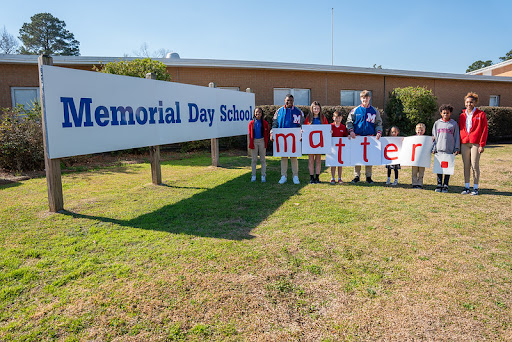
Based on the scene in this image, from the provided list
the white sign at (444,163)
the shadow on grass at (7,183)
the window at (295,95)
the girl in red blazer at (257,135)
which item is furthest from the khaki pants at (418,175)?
the window at (295,95)

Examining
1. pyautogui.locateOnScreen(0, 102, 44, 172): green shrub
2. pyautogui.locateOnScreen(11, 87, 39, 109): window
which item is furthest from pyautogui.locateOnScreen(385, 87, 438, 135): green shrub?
pyautogui.locateOnScreen(11, 87, 39, 109): window

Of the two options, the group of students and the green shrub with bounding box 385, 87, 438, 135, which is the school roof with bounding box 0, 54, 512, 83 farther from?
the group of students

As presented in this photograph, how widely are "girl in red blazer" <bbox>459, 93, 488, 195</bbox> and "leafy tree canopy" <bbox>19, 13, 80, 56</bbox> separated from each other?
55.6 metres

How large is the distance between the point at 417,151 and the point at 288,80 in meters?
11.9

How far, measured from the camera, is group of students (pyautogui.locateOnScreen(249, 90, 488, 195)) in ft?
21.7

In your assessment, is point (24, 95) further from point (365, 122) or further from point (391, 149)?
point (391, 149)

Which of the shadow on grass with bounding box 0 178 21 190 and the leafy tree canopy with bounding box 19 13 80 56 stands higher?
the leafy tree canopy with bounding box 19 13 80 56

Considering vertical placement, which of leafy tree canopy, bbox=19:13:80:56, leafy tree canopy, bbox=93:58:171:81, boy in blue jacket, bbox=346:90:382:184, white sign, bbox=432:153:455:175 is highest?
leafy tree canopy, bbox=19:13:80:56

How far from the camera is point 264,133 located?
27.9 feet

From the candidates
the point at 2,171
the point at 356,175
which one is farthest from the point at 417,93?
the point at 2,171

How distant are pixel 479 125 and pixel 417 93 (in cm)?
1130

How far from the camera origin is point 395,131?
794cm

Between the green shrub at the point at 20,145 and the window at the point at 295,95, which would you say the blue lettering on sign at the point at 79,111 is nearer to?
the green shrub at the point at 20,145

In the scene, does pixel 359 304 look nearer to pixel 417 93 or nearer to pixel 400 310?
pixel 400 310
